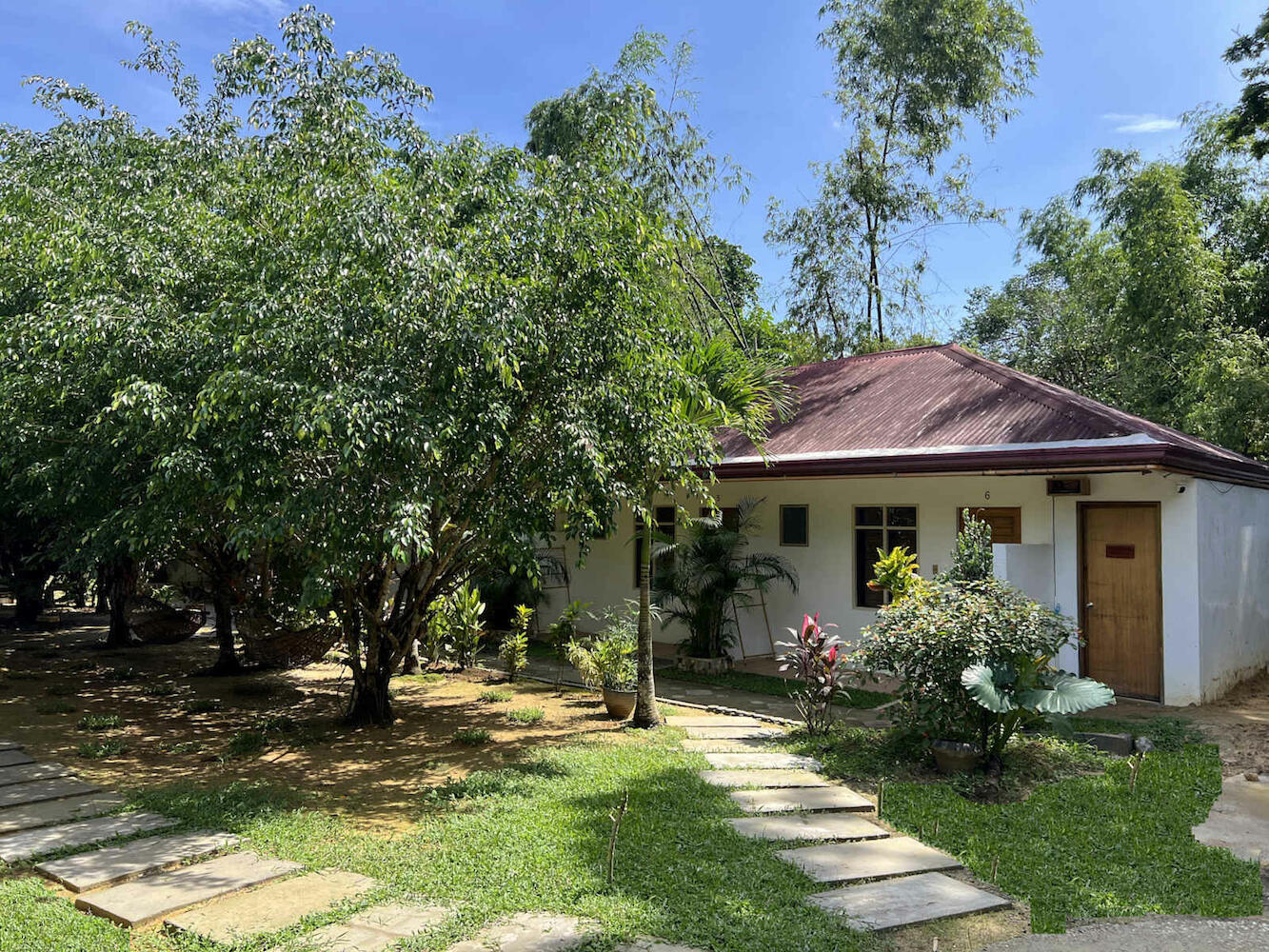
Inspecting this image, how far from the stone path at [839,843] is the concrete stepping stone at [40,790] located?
4350mm

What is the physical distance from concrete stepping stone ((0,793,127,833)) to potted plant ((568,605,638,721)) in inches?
165

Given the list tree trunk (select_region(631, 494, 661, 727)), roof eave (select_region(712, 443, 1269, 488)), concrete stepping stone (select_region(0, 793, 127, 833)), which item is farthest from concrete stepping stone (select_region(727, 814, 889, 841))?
roof eave (select_region(712, 443, 1269, 488))

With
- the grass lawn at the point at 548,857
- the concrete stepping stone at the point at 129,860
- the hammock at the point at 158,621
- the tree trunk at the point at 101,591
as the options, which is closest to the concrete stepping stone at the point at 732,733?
the grass lawn at the point at 548,857

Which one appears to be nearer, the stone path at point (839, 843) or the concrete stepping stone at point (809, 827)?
the stone path at point (839, 843)

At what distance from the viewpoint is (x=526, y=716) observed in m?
8.52

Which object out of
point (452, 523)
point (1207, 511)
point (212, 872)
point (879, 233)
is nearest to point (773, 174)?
point (879, 233)

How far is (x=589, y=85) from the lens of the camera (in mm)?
19609

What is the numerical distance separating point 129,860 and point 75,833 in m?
0.74

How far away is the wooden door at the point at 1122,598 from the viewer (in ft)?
30.0

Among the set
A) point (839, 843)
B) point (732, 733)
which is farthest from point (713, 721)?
point (839, 843)

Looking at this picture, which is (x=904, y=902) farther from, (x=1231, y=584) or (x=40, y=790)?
(x=1231, y=584)

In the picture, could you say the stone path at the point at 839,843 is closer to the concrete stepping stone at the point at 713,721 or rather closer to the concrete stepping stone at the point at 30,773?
the concrete stepping stone at the point at 713,721

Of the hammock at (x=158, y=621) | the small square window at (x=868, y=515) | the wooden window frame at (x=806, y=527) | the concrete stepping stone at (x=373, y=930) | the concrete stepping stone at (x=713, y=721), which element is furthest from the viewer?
the hammock at (x=158, y=621)

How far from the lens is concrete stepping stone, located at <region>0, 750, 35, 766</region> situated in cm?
672
